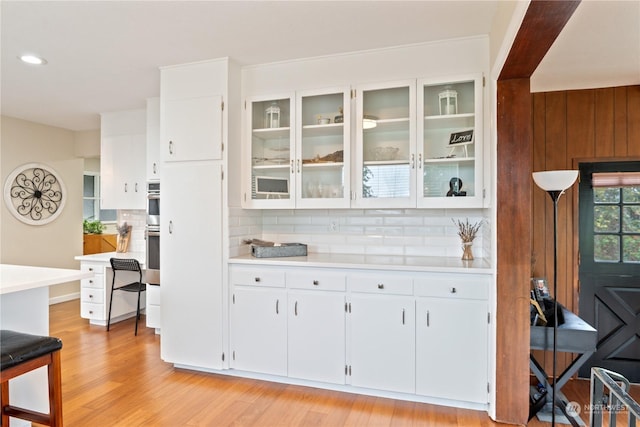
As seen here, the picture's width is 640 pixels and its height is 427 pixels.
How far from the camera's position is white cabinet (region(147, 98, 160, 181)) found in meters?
3.97

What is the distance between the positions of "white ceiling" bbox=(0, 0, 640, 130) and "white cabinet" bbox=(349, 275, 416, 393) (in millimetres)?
1681

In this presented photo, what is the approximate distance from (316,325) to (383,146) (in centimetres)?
145

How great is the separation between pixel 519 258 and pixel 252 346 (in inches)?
78.8

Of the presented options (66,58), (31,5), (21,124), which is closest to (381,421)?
(31,5)

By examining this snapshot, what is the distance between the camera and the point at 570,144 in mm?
3115

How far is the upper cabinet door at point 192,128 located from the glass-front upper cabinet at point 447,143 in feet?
5.17

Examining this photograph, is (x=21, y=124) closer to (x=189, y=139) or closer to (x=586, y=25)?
(x=189, y=139)

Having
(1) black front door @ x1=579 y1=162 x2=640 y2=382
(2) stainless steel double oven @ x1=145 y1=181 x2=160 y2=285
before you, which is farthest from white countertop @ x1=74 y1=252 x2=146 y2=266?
(1) black front door @ x1=579 y1=162 x2=640 y2=382

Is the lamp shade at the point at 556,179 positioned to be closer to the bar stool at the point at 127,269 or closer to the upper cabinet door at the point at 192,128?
the upper cabinet door at the point at 192,128

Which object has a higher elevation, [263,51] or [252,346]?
[263,51]

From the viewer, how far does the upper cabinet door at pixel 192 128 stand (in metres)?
3.01

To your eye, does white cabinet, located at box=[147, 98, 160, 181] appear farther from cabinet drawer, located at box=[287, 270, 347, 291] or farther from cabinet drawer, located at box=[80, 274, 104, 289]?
cabinet drawer, located at box=[287, 270, 347, 291]

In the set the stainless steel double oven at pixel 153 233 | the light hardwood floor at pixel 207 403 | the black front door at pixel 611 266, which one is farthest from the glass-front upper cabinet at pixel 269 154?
the black front door at pixel 611 266

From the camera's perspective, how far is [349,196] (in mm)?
2941
